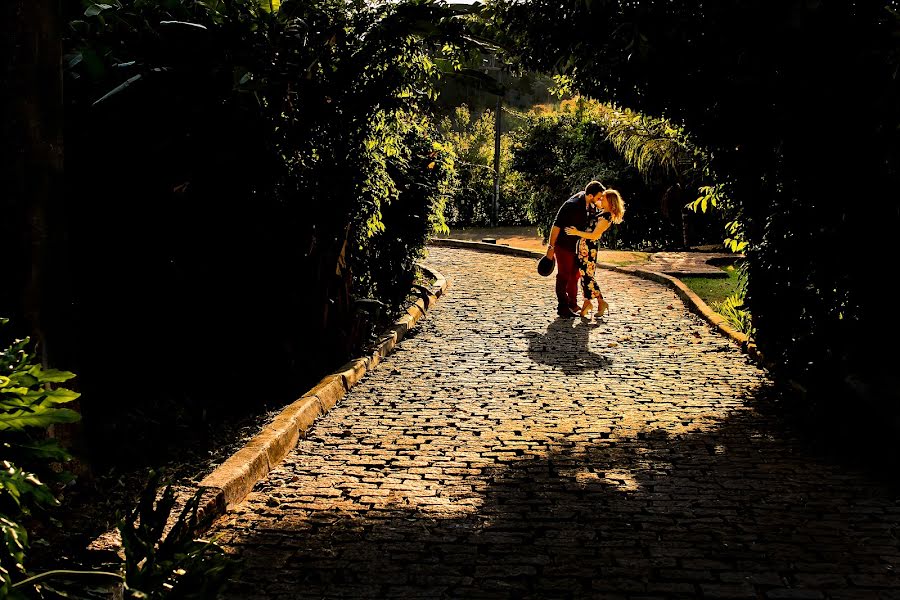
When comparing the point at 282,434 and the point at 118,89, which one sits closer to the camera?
the point at 118,89

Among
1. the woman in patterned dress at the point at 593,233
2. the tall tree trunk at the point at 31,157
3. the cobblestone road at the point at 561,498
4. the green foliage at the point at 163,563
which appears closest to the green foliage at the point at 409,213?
the woman in patterned dress at the point at 593,233

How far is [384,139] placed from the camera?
28.4ft

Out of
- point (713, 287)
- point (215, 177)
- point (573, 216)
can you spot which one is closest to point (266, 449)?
Result: point (215, 177)

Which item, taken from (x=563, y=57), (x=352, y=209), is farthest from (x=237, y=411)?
(x=563, y=57)

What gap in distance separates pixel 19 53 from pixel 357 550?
3014mm

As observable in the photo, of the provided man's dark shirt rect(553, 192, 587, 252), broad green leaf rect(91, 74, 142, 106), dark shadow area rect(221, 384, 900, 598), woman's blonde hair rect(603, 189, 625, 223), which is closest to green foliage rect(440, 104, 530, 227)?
man's dark shirt rect(553, 192, 587, 252)

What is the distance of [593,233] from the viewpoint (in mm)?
11656

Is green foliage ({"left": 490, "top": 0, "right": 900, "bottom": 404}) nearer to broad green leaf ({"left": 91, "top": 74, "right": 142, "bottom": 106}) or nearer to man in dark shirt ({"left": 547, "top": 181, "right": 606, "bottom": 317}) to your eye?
broad green leaf ({"left": 91, "top": 74, "right": 142, "bottom": 106})

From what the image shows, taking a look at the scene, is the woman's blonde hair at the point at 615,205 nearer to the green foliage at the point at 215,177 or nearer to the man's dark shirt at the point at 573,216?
the man's dark shirt at the point at 573,216

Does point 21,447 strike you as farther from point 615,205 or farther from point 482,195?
point 482,195

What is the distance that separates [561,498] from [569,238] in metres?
6.82

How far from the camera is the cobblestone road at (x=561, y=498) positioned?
14.0 feet

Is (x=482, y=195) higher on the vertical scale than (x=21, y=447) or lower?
higher

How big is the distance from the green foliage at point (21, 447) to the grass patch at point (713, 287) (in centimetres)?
1088
